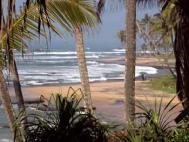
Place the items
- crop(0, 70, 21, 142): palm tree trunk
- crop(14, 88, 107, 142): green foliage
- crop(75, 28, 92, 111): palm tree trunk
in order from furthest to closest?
1. crop(75, 28, 92, 111): palm tree trunk
2. crop(0, 70, 21, 142): palm tree trunk
3. crop(14, 88, 107, 142): green foliage

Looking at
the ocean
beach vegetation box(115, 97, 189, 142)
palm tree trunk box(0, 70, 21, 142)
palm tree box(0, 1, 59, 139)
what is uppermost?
palm tree box(0, 1, 59, 139)

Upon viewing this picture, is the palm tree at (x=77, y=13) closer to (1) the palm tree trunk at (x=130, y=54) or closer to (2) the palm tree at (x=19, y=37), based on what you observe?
(2) the palm tree at (x=19, y=37)

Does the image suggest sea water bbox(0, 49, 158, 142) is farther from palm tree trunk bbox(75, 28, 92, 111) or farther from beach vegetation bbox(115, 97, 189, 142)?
beach vegetation bbox(115, 97, 189, 142)

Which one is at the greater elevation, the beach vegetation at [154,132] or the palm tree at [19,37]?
the palm tree at [19,37]

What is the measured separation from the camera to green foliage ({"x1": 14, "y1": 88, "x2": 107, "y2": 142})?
19.7ft

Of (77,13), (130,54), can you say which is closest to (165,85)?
(130,54)

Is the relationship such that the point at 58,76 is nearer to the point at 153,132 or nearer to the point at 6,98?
the point at 6,98

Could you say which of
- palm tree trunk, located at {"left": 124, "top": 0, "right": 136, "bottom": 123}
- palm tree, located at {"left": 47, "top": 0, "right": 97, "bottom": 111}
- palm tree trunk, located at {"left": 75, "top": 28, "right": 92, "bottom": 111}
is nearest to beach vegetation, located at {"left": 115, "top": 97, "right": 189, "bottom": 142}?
palm tree, located at {"left": 47, "top": 0, "right": 97, "bottom": 111}

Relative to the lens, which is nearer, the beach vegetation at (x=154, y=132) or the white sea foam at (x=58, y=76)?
the beach vegetation at (x=154, y=132)

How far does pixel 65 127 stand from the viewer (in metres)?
6.11

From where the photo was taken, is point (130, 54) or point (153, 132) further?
point (130, 54)

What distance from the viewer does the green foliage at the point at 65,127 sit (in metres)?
6.02

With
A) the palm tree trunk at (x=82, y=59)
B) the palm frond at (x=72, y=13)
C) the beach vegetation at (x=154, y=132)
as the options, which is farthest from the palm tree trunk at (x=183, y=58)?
the palm tree trunk at (x=82, y=59)

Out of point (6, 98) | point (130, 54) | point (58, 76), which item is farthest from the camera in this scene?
point (58, 76)
